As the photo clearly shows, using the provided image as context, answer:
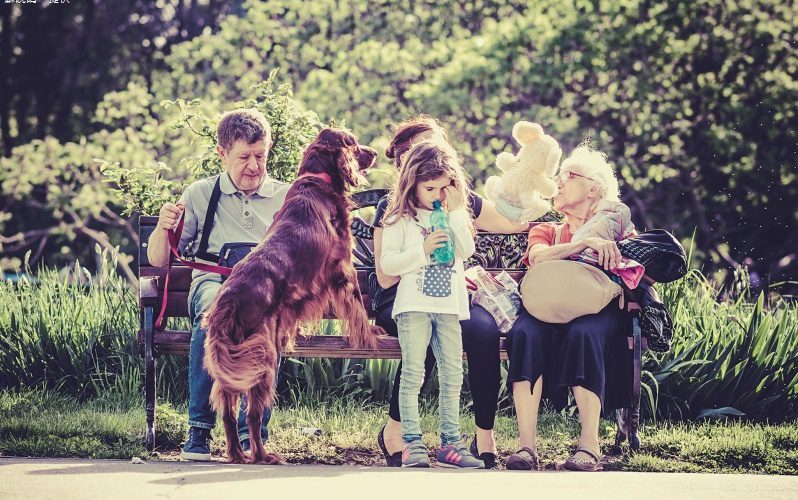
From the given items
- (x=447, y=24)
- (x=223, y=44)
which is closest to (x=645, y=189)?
(x=447, y=24)

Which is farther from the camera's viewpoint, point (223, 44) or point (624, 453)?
point (223, 44)

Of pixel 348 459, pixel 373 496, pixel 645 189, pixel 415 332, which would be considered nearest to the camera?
Answer: pixel 373 496

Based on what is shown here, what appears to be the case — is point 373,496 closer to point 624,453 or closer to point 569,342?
point 569,342

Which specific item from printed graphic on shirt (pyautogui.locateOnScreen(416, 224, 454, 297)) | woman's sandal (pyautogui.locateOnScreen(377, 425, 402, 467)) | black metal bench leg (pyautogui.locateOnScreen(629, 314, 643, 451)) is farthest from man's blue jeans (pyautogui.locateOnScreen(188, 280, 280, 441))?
black metal bench leg (pyautogui.locateOnScreen(629, 314, 643, 451))

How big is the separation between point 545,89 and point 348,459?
345 inches

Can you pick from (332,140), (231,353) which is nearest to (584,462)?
(231,353)

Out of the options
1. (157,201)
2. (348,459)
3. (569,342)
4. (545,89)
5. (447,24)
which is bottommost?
(348,459)

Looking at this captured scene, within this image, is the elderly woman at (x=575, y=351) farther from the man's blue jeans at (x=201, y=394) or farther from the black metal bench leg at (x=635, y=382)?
the man's blue jeans at (x=201, y=394)

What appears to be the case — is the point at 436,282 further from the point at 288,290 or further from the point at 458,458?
the point at 458,458

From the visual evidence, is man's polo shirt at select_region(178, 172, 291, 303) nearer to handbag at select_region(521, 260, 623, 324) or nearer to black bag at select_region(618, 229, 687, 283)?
handbag at select_region(521, 260, 623, 324)

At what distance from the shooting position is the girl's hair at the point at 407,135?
5.52 metres

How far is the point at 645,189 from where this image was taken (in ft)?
47.9

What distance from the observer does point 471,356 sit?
5.27 m

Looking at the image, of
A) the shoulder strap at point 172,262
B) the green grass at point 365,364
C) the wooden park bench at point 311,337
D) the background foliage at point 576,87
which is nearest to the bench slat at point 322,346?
the wooden park bench at point 311,337
